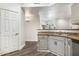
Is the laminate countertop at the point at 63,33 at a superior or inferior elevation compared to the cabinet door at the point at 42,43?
superior

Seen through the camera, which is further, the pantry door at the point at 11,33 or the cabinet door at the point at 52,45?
the cabinet door at the point at 52,45

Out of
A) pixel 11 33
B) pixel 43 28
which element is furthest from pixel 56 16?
pixel 11 33

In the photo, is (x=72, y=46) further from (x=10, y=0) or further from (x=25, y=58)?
(x=10, y=0)

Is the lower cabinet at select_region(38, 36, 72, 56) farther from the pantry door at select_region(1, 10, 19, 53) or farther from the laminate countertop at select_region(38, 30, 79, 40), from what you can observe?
the pantry door at select_region(1, 10, 19, 53)

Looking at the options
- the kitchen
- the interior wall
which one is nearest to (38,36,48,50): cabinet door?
the kitchen

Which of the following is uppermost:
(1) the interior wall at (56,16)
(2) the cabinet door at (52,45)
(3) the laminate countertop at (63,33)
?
(1) the interior wall at (56,16)

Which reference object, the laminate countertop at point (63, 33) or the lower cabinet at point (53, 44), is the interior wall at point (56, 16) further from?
the lower cabinet at point (53, 44)

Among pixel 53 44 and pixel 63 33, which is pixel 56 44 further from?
pixel 63 33

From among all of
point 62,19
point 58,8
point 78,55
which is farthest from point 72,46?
point 58,8

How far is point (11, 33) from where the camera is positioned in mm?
2133

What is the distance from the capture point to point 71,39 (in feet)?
6.23

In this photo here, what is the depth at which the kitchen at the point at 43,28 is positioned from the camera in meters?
1.98

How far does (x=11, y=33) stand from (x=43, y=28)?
1.75ft

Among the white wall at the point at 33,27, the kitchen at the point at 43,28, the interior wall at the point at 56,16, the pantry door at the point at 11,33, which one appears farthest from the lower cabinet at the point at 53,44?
the pantry door at the point at 11,33
